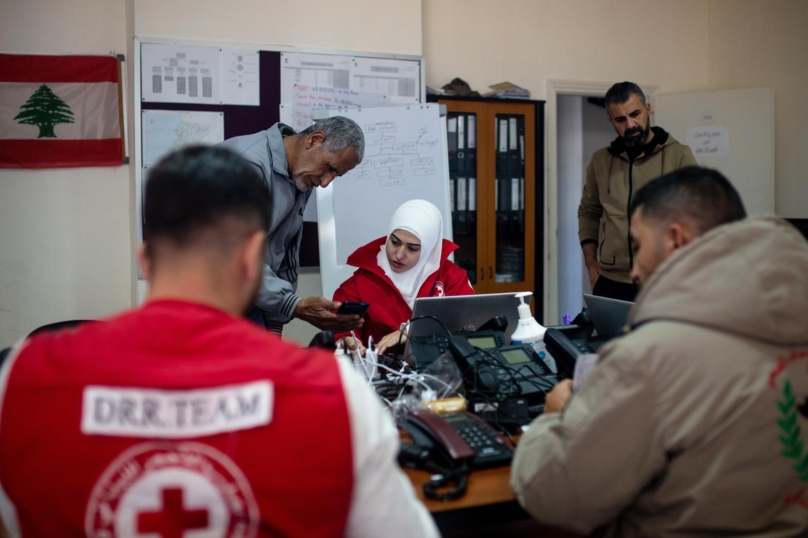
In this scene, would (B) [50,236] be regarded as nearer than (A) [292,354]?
No

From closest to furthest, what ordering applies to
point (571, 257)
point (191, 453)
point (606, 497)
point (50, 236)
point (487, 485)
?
point (191, 453), point (606, 497), point (487, 485), point (50, 236), point (571, 257)

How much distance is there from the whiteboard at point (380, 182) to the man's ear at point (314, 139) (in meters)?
1.12

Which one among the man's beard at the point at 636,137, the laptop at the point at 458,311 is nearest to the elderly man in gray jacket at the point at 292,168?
the laptop at the point at 458,311

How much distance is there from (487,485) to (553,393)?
0.77ft

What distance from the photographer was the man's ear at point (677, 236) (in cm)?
125

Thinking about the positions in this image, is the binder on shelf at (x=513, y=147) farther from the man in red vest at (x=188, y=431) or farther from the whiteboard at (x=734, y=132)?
the man in red vest at (x=188, y=431)

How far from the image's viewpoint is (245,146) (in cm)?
261

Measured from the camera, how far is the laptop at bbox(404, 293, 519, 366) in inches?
78.7

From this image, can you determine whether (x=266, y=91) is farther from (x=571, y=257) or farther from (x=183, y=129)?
(x=571, y=257)

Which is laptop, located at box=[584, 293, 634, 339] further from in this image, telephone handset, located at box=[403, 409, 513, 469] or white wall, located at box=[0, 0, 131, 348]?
white wall, located at box=[0, 0, 131, 348]

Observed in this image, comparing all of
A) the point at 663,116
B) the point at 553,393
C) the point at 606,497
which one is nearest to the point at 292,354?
the point at 606,497

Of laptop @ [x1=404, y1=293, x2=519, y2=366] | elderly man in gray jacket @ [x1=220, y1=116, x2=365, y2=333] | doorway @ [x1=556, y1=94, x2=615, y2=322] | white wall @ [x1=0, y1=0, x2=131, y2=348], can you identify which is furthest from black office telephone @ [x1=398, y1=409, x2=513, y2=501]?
doorway @ [x1=556, y1=94, x2=615, y2=322]

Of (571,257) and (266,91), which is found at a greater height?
(266,91)

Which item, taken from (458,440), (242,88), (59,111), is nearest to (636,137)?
(242,88)
